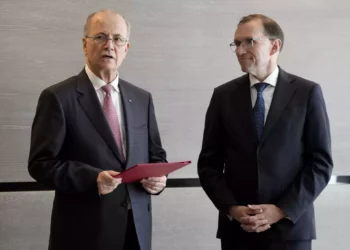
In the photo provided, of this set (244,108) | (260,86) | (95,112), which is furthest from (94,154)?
(260,86)

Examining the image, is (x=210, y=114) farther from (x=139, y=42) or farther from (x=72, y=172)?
(x=139, y=42)

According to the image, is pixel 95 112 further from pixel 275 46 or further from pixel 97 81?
pixel 275 46

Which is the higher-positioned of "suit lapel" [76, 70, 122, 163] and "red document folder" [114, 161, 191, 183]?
"suit lapel" [76, 70, 122, 163]

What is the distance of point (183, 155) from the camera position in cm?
304

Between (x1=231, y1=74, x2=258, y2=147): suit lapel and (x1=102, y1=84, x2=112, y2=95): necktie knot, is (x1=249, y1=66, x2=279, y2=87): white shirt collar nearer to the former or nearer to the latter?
(x1=231, y1=74, x2=258, y2=147): suit lapel

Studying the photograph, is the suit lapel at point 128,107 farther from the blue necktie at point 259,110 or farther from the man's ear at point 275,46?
the man's ear at point 275,46

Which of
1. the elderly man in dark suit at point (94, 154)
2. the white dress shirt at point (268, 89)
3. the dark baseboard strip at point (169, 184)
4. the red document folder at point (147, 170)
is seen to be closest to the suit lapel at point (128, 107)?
the elderly man in dark suit at point (94, 154)

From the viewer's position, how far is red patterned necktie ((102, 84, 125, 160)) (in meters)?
2.10

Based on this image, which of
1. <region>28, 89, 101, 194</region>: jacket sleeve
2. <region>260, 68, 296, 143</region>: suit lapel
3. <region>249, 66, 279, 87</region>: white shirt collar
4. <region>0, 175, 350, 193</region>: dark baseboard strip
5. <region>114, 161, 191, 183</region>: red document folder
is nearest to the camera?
<region>114, 161, 191, 183</region>: red document folder

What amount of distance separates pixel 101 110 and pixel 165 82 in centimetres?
98

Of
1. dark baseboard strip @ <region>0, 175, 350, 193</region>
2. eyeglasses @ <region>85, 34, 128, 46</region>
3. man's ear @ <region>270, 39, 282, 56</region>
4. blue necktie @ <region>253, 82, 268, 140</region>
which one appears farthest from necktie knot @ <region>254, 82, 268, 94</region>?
dark baseboard strip @ <region>0, 175, 350, 193</region>

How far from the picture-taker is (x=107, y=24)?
6.99ft

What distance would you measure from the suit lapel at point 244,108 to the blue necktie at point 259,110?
0.07 feet

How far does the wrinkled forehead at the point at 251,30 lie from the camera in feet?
7.15
